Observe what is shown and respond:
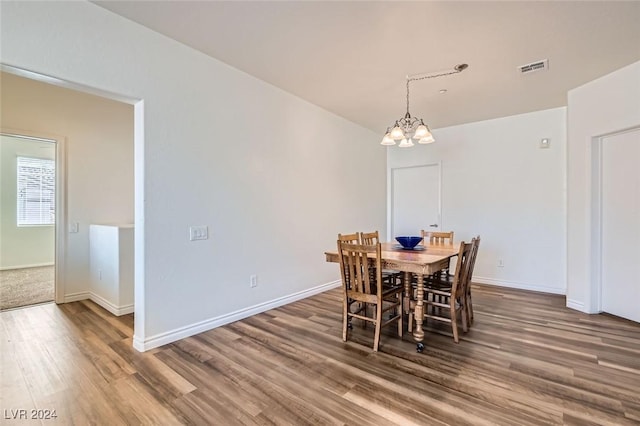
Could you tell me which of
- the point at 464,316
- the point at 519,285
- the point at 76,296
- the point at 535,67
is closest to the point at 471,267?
the point at 464,316

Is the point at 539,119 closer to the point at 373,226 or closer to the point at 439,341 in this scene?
the point at 373,226

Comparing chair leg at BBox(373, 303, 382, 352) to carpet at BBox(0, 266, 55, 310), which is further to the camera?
carpet at BBox(0, 266, 55, 310)


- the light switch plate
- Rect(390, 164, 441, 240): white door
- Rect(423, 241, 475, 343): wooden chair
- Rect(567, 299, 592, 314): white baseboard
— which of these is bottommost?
Rect(567, 299, 592, 314): white baseboard

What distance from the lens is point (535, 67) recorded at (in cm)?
305

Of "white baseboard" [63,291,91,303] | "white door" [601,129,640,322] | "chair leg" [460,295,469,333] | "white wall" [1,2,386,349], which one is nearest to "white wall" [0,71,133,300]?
"white baseboard" [63,291,91,303]

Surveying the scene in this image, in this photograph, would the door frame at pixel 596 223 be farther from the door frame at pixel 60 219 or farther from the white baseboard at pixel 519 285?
the door frame at pixel 60 219

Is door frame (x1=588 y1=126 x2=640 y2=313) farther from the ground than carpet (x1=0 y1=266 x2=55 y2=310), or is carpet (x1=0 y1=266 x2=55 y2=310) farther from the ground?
door frame (x1=588 y1=126 x2=640 y2=313)

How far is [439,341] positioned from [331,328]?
3.32 feet

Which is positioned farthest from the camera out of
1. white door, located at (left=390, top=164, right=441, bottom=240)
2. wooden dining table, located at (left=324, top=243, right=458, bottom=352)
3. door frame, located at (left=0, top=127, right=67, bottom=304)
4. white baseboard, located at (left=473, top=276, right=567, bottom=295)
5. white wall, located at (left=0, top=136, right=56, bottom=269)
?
white wall, located at (left=0, top=136, right=56, bottom=269)

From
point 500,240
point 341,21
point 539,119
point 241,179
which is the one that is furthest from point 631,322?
point 241,179

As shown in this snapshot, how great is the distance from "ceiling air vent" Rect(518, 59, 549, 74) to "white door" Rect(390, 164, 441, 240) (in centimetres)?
229

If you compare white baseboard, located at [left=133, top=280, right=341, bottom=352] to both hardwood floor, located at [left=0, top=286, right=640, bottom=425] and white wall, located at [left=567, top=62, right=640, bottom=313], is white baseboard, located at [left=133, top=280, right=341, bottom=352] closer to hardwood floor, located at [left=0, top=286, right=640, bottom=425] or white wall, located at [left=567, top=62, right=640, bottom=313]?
hardwood floor, located at [left=0, top=286, right=640, bottom=425]

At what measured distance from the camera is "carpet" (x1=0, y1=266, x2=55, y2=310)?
381cm

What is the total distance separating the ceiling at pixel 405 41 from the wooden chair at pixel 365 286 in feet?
5.86
